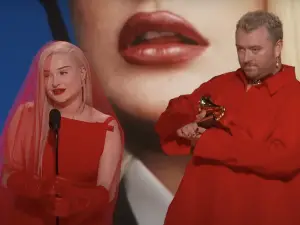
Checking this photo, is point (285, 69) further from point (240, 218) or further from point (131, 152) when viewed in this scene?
point (131, 152)

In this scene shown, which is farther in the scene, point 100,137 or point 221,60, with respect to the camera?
point 221,60

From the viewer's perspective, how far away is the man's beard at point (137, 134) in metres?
2.00

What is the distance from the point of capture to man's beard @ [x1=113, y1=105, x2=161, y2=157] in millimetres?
2004

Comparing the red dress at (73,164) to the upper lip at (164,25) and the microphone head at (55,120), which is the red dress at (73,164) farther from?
the upper lip at (164,25)

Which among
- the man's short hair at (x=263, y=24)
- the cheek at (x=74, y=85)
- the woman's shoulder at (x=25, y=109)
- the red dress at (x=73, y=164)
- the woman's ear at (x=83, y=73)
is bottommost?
the red dress at (x=73, y=164)

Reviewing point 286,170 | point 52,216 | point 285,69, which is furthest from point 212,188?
point 52,216

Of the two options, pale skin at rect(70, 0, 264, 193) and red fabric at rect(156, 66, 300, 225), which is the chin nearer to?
pale skin at rect(70, 0, 264, 193)

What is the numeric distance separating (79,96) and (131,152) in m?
0.32

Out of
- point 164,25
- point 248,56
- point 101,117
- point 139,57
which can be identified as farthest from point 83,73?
point 248,56

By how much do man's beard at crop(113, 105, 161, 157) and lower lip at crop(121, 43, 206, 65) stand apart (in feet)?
0.65

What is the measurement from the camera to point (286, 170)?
→ 4.74ft

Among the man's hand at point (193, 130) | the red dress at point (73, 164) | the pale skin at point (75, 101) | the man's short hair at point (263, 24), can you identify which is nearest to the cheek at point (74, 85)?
the pale skin at point (75, 101)

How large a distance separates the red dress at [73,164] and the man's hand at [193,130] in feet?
1.07

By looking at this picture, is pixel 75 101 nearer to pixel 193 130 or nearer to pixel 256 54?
pixel 193 130
